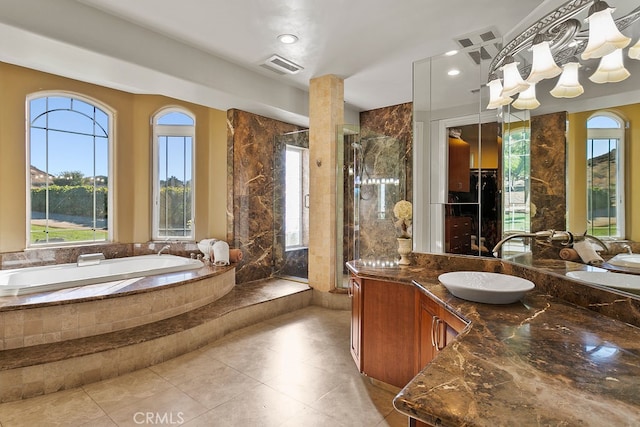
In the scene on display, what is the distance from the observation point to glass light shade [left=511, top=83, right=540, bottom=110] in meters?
1.98


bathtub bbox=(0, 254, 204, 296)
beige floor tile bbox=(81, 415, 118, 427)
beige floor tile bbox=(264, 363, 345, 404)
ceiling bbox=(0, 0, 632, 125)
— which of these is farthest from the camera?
bathtub bbox=(0, 254, 204, 296)

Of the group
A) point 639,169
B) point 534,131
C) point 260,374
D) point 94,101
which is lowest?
point 260,374

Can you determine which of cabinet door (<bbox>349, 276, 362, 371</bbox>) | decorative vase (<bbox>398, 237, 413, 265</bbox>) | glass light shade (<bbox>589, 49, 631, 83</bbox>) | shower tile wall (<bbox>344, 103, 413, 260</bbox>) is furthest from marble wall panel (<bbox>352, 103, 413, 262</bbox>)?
glass light shade (<bbox>589, 49, 631, 83</bbox>)

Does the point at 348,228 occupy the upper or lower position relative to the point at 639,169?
lower

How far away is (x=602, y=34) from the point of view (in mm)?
1460

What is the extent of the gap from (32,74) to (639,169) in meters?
A: 5.34

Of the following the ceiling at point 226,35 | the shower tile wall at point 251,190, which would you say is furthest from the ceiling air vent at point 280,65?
the shower tile wall at point 251,190

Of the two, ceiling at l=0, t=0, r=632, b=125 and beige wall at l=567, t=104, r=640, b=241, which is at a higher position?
ceiling at l=0, t=0, r=632, b=125

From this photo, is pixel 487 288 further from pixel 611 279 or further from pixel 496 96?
pixel 496 96

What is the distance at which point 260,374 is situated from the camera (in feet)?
8.20

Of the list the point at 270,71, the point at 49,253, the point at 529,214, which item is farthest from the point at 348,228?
the point at 49,253

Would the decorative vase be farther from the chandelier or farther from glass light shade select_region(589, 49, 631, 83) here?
glass light shade select_region(589, 49, 631, 83)

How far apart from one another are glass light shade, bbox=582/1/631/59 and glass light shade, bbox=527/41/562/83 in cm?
18

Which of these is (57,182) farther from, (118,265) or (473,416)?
(473,416)
